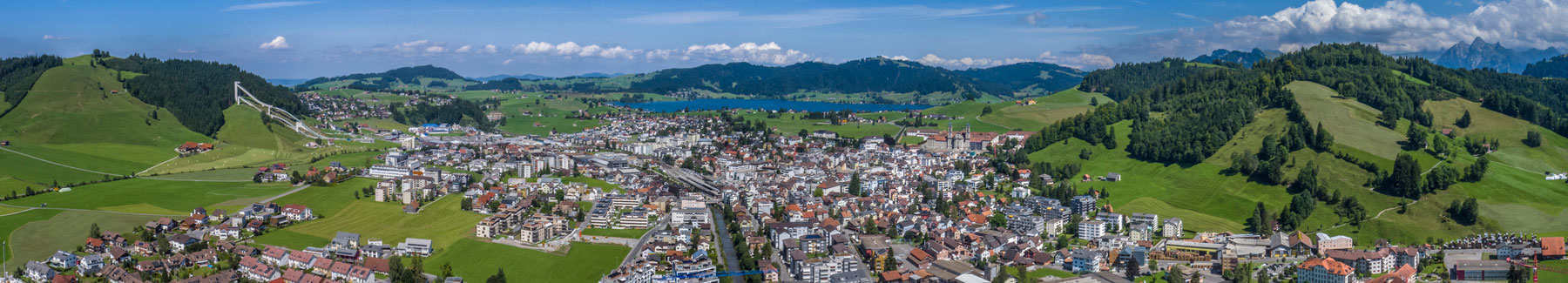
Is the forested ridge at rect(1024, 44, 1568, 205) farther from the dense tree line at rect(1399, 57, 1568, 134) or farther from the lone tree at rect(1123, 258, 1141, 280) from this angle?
the lone tree at rect(1123, 258, 1141, 280)

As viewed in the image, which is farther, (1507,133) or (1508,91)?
(1508,91)

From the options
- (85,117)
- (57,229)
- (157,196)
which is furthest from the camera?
(85,117)

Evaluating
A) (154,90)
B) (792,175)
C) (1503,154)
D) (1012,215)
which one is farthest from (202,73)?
(1503,154)

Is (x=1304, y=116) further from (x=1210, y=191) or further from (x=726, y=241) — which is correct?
(x=726, y=241)

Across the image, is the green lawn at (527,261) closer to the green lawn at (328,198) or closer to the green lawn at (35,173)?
the green lawn at (328,198)

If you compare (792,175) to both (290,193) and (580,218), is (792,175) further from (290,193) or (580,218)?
(290,193)

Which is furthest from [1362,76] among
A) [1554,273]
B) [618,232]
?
[618,232]
